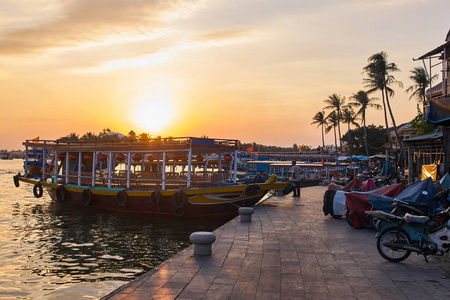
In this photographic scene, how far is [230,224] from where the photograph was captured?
1269cm

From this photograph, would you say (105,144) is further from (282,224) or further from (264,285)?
(264,285)

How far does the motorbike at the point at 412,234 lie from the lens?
7.18m

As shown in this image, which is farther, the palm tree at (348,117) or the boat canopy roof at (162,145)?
the palm tree at (348,117)

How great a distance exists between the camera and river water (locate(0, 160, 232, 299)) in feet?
30.5

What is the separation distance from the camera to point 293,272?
6996mm

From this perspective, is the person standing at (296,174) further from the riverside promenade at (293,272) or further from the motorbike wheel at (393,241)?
the motorbike wheel at (393,241)

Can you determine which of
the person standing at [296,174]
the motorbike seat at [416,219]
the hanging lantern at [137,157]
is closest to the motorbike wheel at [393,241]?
the motorbike seat at [416,219]

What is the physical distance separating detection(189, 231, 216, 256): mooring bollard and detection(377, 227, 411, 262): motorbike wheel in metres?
3.20

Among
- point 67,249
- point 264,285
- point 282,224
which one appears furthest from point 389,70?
point 264,285

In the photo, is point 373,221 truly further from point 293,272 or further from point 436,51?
point 436,51

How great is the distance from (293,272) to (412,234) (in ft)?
7.62

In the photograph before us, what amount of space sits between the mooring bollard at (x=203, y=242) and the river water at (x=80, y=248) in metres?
2.25

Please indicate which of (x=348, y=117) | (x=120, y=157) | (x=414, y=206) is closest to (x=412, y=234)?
(x=414, y=206)

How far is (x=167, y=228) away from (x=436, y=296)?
12.3 meters
